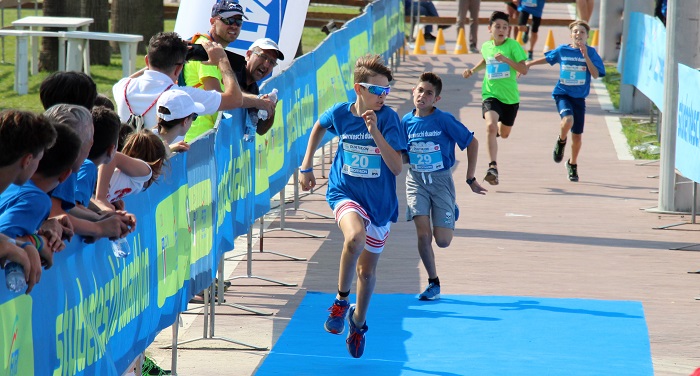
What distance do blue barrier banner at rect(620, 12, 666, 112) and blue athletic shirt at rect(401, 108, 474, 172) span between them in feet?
19.2

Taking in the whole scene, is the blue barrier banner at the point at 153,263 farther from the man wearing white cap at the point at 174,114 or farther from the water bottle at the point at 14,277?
the man wearing white cap at the point at 174,114

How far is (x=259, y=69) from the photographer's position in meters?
9.11

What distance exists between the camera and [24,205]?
4.45 meters

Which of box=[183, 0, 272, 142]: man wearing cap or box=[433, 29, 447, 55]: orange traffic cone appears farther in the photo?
box=[433, 29, 447, 55]: orange traffic cone

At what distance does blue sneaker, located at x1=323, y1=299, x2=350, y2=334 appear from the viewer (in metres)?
8.02

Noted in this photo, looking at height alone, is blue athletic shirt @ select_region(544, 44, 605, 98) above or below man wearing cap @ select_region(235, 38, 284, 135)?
below

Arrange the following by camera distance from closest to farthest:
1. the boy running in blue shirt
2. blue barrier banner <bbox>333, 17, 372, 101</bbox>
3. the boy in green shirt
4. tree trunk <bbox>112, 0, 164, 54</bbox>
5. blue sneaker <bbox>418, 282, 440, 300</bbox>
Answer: blue sneaker <bbox>418, 282, 440, 300</bbox> → the boy running in blue shirt → the boy in green shirt → blue barrier banner <bbox>333, 17, 372, 101</bbox> → tree trunk <bbox>112, 0, 164, 54</bbox>

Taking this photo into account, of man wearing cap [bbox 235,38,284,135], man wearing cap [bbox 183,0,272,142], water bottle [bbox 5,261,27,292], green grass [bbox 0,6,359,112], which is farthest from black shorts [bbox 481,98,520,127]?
water bottle [bbox 5,261,27,292]

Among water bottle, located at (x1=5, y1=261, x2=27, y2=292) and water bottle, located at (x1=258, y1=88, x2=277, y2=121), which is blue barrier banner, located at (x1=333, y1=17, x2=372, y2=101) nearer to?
water bottle, located at (x1=258, y1=88, x2=277, y2=121)

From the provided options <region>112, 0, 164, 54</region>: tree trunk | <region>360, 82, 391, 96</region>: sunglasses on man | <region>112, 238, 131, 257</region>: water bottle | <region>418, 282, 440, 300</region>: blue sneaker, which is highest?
<region>360, 82, 391, 96</region>: sunglasses on man

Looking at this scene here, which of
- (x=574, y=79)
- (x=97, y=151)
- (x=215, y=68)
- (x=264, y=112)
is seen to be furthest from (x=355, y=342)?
(x=574, y=79)

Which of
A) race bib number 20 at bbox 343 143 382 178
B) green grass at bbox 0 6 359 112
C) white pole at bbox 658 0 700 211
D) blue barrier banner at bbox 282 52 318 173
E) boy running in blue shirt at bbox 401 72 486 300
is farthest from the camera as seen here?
green grass at bbox 0 6 359 112

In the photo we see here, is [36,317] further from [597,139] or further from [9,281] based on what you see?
[597,139]

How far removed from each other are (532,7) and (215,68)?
20.5 meters
